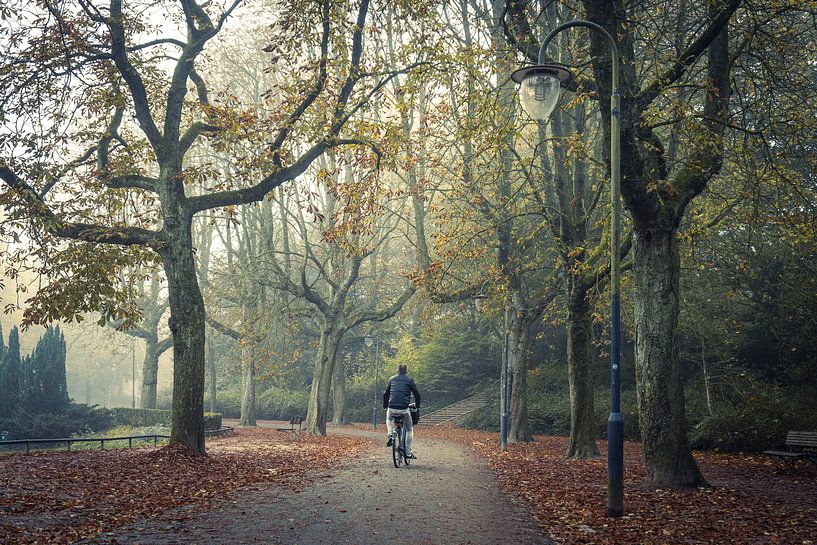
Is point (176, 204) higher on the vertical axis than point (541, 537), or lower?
higher

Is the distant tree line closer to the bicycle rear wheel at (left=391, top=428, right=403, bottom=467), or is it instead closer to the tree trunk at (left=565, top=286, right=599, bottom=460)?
the bicycle rear wheel at (left=391, top=428, right=403, bottom=467)

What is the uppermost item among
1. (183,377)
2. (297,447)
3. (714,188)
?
(714,188)

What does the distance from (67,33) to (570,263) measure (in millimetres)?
12335

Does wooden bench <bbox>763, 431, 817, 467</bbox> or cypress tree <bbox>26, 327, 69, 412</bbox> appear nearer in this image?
wooden bench <bbox>763, 431, 817, 467</bbox>

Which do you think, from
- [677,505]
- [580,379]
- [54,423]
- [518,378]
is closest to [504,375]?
[518,378]

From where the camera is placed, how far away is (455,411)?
40094 millimetres

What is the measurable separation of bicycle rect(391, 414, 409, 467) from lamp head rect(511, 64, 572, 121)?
7.31m

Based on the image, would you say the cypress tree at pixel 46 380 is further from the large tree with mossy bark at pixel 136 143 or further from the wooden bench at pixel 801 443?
the wooden bench at pixel 801 443

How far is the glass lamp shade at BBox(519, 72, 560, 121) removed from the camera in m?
9.48

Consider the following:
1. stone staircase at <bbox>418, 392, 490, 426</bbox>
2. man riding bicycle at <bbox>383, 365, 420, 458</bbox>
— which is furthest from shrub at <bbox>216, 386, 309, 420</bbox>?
man riding bicycle at <bbox>383, 365, 420, 458</bbox>

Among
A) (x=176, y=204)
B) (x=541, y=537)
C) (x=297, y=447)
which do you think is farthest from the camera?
(x=297, y=447)

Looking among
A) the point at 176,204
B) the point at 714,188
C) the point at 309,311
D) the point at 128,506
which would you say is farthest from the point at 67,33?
the point at 309,311

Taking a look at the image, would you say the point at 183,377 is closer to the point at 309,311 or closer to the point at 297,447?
the point at 297,447

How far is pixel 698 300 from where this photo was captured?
24.7 m
